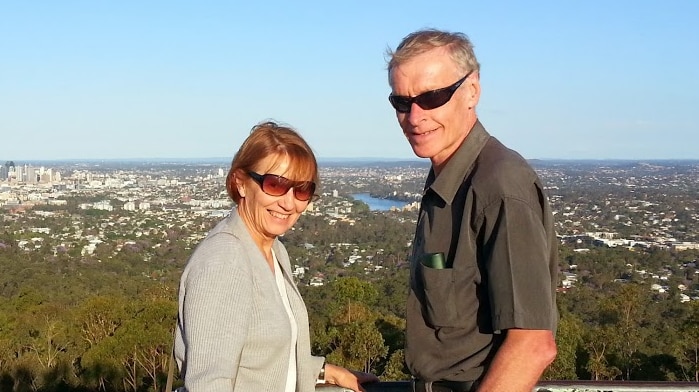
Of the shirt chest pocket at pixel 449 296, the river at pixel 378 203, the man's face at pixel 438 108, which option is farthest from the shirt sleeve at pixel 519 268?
the river at pixel 378 203

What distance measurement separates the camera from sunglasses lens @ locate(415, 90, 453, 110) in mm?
1651

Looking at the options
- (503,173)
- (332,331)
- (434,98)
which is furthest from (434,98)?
(332,331)

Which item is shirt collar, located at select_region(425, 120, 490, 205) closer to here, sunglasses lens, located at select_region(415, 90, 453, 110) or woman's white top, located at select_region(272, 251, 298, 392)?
sunglasses lens, located at select_region(415, 90, 453, 110)

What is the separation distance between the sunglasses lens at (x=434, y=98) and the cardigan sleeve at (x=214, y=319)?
0.59 meters

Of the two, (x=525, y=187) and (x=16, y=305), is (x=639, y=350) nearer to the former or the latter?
(x=525, y=187)

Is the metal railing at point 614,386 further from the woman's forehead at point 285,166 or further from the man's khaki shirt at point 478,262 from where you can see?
the woman's forehead at point 285,166

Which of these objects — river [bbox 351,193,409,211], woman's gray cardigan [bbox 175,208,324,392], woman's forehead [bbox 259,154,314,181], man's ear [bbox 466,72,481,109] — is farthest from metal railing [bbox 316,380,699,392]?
river [bbox 351,193,409,211]

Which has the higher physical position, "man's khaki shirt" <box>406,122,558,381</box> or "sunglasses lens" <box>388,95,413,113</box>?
"sunglasses lens" <box>388,95,413,113</box>

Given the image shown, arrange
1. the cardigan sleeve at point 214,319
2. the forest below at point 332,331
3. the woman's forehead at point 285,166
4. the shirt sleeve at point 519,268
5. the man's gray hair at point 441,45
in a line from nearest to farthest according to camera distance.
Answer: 1. the shirt sleeve at point 519,268
2. the cardigan sleeve at point 214,319
3. the man's gray hair at point 441,45
4. the woman's forehead at point 285,166
5. the forest below at point 332,331

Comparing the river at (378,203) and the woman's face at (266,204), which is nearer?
the woman's face at (266,204)

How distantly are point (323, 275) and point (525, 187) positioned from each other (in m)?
29.2

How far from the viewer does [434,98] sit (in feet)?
5.44

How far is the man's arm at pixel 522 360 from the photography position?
1.35 metres

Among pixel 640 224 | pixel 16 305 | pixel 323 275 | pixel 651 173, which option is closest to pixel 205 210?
pixel 323 275
